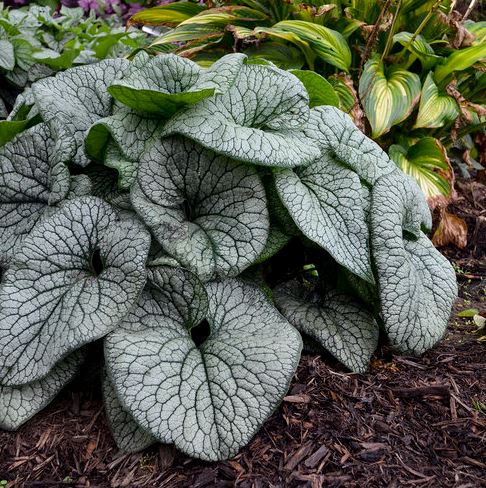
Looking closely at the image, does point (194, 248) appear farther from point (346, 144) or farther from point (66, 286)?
point (346, 144)

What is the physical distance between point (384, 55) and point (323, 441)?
2814 mm

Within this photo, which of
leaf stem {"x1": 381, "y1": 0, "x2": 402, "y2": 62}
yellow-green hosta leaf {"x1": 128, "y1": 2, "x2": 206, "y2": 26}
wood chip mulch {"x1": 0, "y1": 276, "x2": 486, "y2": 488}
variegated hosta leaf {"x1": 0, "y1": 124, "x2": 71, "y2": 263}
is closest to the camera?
wood chip mulch {"x1": 0, "y1": 276, "x2": 486, "y2": 488}

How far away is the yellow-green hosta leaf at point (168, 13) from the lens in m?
4.62

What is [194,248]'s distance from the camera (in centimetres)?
230

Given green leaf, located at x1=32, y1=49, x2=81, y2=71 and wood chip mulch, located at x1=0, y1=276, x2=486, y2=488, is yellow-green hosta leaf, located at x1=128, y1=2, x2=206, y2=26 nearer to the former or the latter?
green leaf, located at x1=32, y1=49, x2=81, y2=71

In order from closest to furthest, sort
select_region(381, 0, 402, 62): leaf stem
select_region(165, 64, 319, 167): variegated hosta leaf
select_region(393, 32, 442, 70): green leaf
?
select_region(165, 64, 319, 167): variegated hosta leaf, select_region(381, 0, 402, 62): leaf stem, select_region(393, 32, 442, 70): green leaf

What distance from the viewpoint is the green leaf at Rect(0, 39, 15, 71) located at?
3.56 m

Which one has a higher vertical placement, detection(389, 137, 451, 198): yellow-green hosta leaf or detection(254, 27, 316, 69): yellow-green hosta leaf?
detection(254, 27, 316, 69): yellow-green hosta leaf

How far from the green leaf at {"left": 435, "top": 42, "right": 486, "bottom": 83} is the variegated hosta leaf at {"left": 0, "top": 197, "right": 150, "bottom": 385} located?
2733mm

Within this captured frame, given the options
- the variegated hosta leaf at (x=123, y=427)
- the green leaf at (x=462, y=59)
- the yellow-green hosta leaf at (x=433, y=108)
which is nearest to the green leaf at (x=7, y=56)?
the variegated hosta leaf at (x=123, y=427)

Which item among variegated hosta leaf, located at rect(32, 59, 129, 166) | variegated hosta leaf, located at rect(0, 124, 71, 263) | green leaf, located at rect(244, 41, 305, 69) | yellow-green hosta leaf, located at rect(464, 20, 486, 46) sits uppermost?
variegated hosta leaf, located at rect(32, 59, 129, 166)

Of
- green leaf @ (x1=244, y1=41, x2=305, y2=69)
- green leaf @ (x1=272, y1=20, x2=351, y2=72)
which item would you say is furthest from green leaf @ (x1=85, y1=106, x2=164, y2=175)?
green leaf @ (x1=244, y1=41, x2=305, y2=69)

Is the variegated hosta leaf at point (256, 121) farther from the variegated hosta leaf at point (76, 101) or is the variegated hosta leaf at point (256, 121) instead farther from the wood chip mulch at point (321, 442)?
the wood chip mulch at point (321, 442)

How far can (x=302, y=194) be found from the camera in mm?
2393
